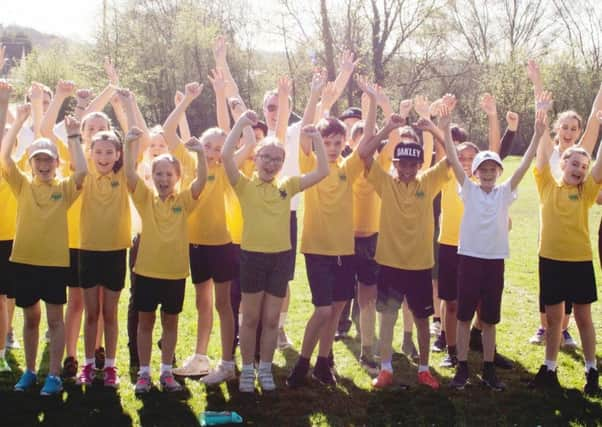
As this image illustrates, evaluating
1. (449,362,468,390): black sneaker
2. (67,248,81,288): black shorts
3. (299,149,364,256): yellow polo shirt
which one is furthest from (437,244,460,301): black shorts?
(67,248,81,288): black shorts

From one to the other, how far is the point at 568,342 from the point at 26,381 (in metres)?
5.29

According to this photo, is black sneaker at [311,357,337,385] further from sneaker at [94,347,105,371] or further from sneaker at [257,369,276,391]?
sneaker at [94,347,105,371]

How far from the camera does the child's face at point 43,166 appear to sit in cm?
496

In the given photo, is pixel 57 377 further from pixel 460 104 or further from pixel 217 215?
pixel 460 104

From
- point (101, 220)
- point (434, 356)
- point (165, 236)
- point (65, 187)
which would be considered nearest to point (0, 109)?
point (65, 187)

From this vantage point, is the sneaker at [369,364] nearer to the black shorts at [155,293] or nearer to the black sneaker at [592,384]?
the black sneaker at [592,384]

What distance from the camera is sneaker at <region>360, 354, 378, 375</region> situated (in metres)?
5.68

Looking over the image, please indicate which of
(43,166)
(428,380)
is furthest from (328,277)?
(43,166)

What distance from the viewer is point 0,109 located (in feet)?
16.7

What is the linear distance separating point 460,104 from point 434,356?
40.9 metres

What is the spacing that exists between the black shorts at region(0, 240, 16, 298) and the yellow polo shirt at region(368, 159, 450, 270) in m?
3.35

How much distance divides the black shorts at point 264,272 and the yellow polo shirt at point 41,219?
147 centimetres

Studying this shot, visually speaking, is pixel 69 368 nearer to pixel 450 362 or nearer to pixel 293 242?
pixel 293 242

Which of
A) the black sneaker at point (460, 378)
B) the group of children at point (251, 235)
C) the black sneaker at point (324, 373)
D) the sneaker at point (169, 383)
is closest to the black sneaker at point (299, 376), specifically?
the group of children at point (251, 235)
